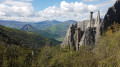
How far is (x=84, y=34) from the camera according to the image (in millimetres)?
94062

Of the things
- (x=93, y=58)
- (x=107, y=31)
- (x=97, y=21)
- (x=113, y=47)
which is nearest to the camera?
(x=113, y=47)

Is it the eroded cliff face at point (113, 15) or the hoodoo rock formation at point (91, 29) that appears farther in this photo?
the eroded cliff face at point (113, 15)

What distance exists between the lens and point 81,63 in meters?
53.6

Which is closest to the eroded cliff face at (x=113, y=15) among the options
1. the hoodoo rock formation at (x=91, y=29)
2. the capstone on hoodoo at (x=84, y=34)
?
the hoodoo rock formation at (x=91, y=29)

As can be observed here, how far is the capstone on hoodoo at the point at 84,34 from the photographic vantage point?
91.3m

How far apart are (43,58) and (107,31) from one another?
1685 inches

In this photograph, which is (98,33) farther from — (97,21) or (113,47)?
(113,47)

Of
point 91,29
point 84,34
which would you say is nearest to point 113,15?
point 91,29

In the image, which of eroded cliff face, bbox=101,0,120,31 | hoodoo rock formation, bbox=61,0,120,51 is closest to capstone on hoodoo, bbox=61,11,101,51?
hoodoo rock formation, bbox=61,0,120,51

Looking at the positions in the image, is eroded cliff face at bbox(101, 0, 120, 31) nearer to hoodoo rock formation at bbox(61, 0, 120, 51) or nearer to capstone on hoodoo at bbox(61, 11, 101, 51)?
hoodoo rock formation at bbox(61, 0, 120, 51)

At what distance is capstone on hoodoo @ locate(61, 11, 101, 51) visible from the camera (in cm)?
9131

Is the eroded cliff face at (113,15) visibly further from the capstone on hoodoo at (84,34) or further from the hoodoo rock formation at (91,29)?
the capstone on hoodoo at (84,34)

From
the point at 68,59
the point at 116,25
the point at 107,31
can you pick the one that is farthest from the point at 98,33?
the point at 68,59

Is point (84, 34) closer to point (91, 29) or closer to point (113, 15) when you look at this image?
point (91, 29)
